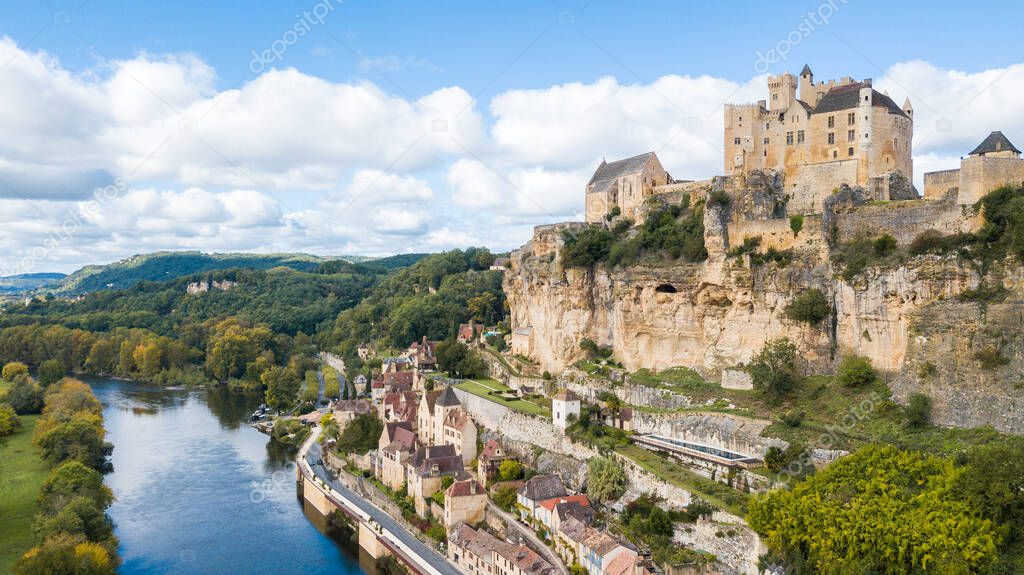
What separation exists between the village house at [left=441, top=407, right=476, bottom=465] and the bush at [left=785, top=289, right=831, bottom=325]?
15622mm

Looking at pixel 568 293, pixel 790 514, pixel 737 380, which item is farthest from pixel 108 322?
pixel 790 514

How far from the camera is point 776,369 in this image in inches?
1093

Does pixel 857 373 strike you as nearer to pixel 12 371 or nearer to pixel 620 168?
pixel 620 168

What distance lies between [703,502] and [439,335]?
40170 mm

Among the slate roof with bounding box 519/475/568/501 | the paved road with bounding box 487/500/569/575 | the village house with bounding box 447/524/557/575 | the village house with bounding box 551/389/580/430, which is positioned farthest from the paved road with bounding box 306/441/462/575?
the village house with bounding box 551/389/580/430

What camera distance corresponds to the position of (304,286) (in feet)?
337

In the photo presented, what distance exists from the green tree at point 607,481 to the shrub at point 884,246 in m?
11.7

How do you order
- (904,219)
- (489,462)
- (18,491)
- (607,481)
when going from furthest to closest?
1. (18,491)
2. (489,462)
3. (607,481)
4. (904,219)

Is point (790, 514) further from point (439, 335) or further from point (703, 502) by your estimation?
point (439, 335)

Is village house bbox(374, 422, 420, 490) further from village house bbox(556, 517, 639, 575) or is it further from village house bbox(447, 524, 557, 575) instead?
village house bbox(556, 517, 639, 575)

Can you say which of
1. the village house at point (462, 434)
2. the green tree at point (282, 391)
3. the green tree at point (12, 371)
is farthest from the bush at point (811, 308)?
the green tree at point (12, 371)

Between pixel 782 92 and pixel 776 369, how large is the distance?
14.4 meters

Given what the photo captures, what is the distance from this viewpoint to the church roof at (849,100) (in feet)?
106

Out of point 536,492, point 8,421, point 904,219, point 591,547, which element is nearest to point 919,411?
point 904,219
